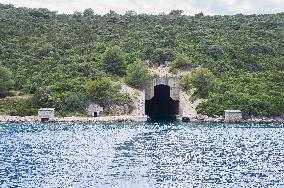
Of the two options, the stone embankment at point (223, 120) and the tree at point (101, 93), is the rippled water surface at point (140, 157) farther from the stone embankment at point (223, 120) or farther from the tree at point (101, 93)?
the tree at point (101, 93)

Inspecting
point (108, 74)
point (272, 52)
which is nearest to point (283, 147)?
point (108, 74)

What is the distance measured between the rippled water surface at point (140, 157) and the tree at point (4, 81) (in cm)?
2340

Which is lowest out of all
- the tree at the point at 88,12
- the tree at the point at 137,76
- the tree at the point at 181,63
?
the tree at the point at 137,76

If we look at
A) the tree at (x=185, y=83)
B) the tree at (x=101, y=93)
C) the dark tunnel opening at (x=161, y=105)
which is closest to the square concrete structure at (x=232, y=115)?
the tree at (x=185, y=83)

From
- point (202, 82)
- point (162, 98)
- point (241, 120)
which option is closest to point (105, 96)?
point (162, 98)

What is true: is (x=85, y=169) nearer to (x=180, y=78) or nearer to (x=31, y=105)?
(x=31, y=105)

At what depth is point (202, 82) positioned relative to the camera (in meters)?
112

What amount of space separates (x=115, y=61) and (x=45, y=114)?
2792cm

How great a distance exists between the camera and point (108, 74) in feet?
396

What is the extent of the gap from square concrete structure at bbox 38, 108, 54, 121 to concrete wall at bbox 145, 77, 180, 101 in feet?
72.9

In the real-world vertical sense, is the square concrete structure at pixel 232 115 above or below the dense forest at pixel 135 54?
below

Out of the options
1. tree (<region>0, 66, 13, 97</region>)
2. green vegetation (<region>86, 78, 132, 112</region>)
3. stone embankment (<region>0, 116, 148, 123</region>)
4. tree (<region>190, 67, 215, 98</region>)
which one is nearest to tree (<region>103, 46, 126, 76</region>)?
green vegetation (<region>86, 78, 132, 112</region>)

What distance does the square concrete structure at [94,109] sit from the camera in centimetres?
10669

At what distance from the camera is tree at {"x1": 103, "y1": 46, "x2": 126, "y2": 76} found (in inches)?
4850
